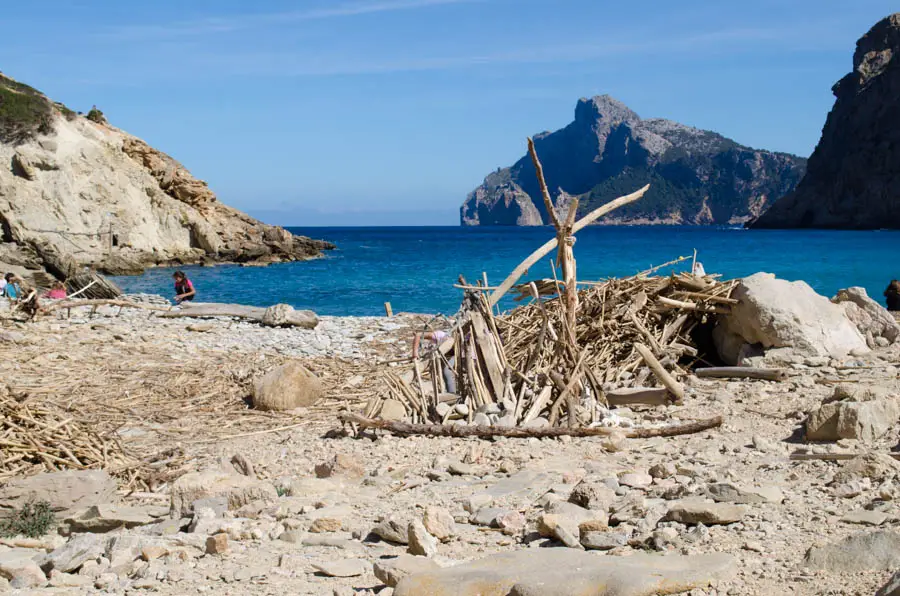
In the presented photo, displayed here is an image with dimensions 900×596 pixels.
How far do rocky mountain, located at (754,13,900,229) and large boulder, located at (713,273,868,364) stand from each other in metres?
92.0

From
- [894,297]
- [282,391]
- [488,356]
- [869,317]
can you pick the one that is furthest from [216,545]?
[894,297]

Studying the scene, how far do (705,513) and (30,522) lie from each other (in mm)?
3819

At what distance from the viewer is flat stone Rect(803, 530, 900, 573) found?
127 inches

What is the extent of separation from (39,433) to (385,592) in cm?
361

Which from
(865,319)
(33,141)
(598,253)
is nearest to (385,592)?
(865,319)

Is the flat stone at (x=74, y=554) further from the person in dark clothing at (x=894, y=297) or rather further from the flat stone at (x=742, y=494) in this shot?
the person in dark clothing at (x=894, y=297)

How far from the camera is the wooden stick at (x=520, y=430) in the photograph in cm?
640

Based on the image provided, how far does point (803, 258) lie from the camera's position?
53906 millimetres

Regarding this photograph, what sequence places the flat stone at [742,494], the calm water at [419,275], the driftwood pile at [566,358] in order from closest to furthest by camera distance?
the flat stone at [742,494]
the driftwood pile at [566,358]
the calm water at [419,275]

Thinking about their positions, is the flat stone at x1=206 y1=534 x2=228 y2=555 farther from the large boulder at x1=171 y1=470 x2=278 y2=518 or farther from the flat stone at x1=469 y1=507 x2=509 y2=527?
the flat stone at x1=469 y1=507 x2=509 y2=527

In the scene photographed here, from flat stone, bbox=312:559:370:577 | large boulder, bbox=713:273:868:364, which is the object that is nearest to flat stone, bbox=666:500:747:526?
flat stone, bbox=312:559:370:577

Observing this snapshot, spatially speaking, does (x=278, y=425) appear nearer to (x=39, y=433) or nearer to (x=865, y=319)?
(x=39, y=433)

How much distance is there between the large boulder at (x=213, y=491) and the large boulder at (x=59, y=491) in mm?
652

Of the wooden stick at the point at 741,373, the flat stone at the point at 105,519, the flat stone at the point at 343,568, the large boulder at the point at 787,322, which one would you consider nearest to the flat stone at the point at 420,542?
the flat stone at the point at 343,568
